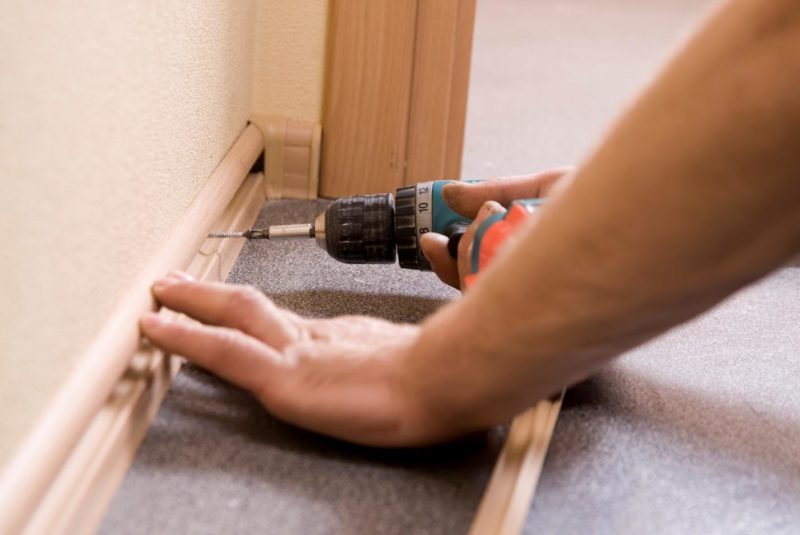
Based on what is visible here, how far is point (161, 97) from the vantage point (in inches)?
34.1

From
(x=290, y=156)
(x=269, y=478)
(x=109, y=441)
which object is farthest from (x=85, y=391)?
(x=290, y=156)

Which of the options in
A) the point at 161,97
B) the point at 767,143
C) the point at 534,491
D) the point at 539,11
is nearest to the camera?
the point at 767,143

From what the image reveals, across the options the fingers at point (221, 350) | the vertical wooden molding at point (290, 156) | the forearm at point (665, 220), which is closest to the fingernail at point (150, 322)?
the fingers at point (221, 350)

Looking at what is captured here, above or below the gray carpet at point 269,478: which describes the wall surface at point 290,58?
above

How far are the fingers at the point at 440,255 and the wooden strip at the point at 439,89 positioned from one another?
338 mm

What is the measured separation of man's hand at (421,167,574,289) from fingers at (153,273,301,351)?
0.68ft

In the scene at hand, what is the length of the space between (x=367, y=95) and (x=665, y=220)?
0.79m

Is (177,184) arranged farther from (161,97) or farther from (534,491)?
(534,491)

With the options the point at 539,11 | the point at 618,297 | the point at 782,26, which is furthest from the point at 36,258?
the point at 539,11

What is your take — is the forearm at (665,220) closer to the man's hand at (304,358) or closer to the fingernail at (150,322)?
the man's hand at (304,358)

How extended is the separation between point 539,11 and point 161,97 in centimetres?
253

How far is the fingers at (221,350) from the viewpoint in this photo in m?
0.75

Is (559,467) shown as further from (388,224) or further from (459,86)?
(459,86)

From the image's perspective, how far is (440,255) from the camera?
3.20 feet
